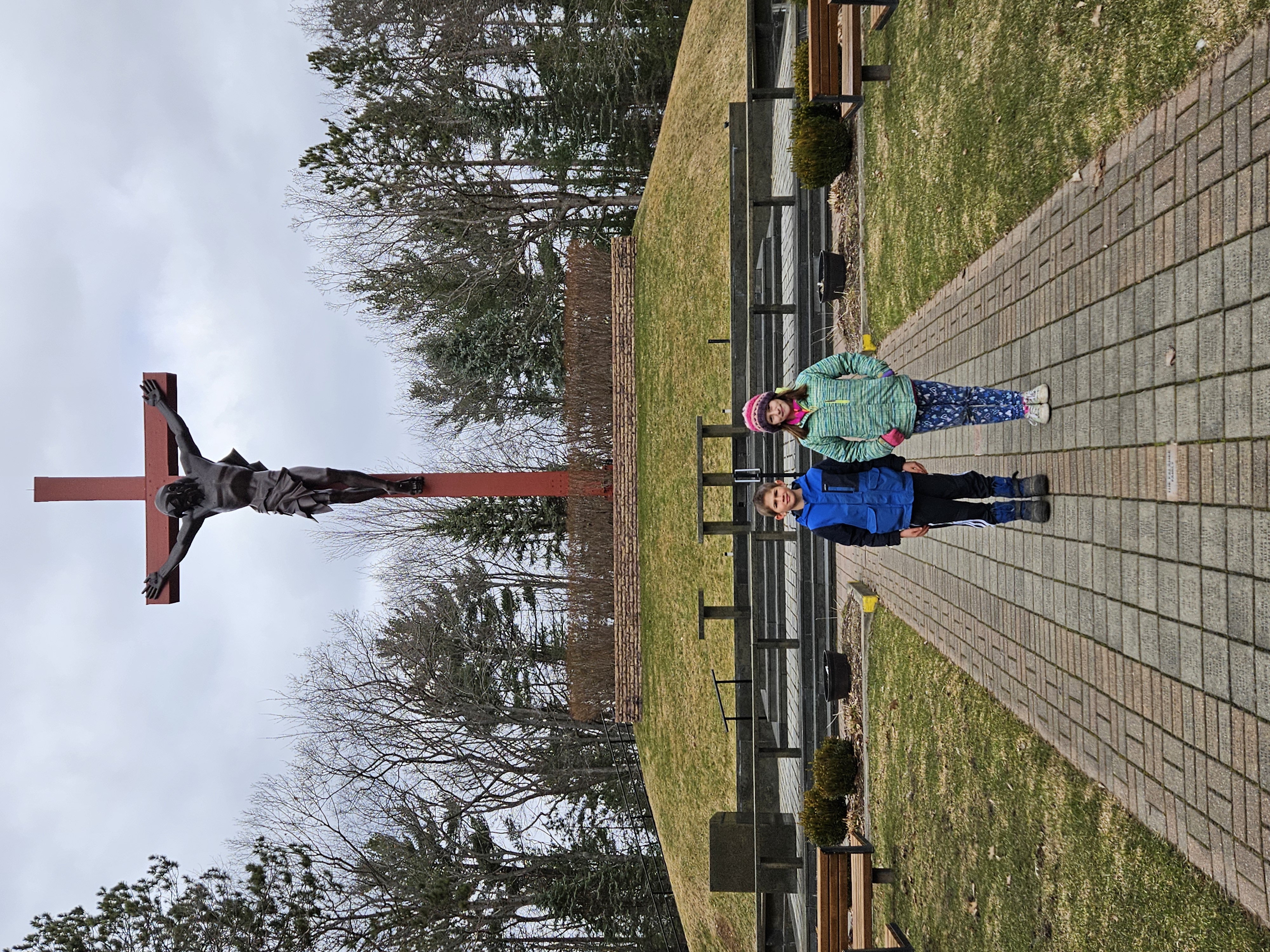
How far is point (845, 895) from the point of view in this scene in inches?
280

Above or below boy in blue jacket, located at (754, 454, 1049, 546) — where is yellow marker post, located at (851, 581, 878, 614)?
below

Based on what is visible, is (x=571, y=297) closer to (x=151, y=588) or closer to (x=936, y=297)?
(x=151, y=588)

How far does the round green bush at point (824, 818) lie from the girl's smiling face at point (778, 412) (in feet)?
14.0

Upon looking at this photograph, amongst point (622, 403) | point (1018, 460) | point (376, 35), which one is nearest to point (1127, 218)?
point (1018, 460)

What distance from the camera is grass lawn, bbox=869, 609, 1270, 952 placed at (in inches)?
162

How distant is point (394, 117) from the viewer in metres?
22.9

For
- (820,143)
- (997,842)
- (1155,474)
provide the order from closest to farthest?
(1155,474), (997,842), (820,143)

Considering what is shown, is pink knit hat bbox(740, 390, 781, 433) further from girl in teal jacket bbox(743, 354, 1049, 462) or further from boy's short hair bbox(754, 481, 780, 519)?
boy's short hair bbox(754, 481, 780, 519)

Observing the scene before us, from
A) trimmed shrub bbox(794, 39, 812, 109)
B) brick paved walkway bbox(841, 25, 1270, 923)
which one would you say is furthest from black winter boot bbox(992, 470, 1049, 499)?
trimmed shrub bbox(794, 39, 812, 109)

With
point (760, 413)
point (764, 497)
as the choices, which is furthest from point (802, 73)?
point (764, 497)

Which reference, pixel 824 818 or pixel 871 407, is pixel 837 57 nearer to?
pixel 871 407

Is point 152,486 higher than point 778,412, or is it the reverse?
point 778,412

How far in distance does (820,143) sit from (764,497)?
17.6ft

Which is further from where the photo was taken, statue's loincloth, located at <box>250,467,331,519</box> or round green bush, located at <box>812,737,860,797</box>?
statue's loincloth, located at <box>250,467,331,519</box>
